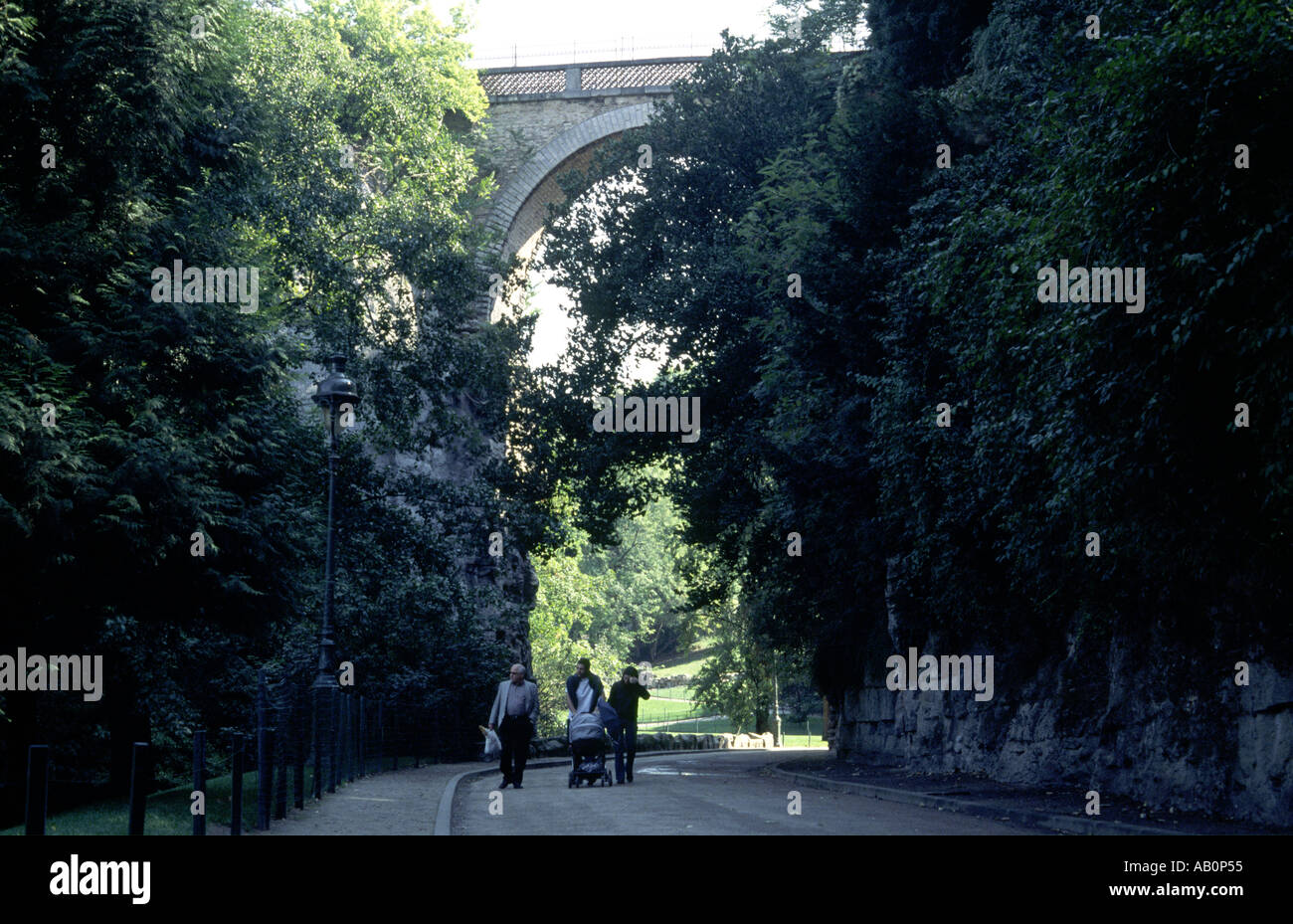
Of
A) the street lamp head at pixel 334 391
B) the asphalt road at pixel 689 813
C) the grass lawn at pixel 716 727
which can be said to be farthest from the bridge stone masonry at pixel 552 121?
the grass lawn at pixel 716 727

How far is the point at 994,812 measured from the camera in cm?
1303

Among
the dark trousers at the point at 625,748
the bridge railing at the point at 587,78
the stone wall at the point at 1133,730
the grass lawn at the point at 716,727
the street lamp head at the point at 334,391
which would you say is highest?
the bridge railing at the point at 587,78

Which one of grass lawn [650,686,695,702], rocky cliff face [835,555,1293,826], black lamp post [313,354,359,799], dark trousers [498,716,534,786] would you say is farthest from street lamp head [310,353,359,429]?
grass lawn [650,686,695,702]

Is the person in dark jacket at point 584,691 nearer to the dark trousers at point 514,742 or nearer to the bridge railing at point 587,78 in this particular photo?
the dark trousers at point 514,742

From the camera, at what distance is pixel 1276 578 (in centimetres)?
1141

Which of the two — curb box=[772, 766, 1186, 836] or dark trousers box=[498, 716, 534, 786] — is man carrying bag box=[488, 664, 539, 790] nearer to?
dark trousers box=[498, 716, 534, 786]

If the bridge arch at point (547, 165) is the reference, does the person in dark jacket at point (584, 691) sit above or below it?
below

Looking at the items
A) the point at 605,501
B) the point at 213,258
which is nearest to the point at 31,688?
the point at 213,258

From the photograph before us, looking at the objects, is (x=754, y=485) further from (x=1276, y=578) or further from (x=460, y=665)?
(x=1276, y=578)

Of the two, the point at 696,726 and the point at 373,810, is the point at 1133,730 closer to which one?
the point at 373,810

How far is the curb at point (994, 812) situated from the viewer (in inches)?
431

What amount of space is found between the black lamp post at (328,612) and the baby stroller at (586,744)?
3579mm

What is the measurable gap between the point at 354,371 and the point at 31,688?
12.8 metres

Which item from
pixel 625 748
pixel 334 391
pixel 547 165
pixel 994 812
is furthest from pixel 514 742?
pixel 547 165
